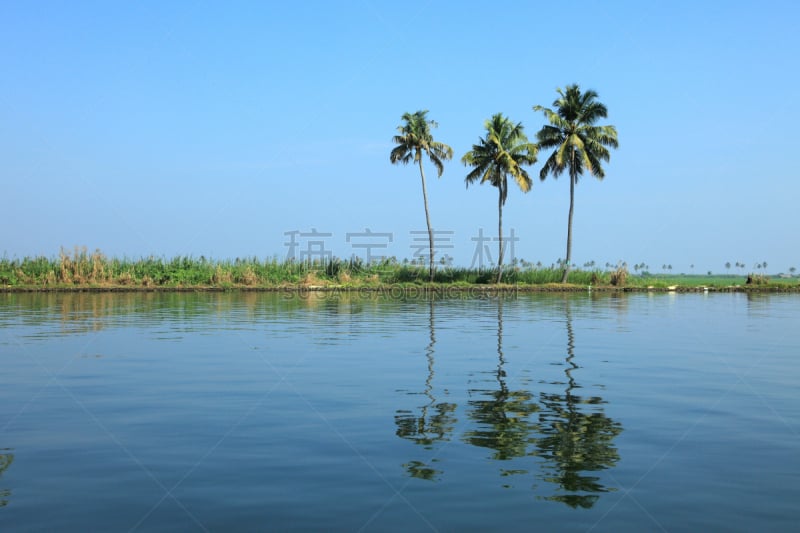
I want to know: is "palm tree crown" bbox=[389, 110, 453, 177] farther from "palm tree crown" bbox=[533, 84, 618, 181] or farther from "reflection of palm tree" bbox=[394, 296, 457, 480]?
"reflection of palm tree" bbox=[394, 296, 457, 480]

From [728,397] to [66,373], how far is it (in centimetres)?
1227

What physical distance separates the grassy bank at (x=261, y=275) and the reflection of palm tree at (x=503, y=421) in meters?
45.6

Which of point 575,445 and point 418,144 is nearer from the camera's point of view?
point 575,445

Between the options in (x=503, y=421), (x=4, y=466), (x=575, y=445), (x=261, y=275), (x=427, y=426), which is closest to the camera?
(x=4, y=466)

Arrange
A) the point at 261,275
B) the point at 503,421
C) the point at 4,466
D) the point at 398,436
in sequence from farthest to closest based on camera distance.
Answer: the point at 261,275 < the point at 503,421 < the point at 398,436 < the point at 4,466

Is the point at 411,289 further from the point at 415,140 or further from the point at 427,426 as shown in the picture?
the point at 427,426

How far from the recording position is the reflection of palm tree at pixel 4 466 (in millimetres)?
6625

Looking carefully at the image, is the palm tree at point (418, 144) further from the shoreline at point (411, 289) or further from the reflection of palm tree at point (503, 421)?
the reflection of palm tree at point (503, 421)

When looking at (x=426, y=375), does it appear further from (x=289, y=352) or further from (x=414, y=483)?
(x=414, y=483)

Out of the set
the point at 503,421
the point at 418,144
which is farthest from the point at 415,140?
the point at 503,421

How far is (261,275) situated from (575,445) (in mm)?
52708

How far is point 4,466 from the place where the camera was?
305 inches

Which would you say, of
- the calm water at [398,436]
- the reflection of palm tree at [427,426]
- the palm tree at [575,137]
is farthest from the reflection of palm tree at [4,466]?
the palm tree at [575,137]

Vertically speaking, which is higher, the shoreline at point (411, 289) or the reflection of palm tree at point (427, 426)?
the shoreline at point (411, 289)
